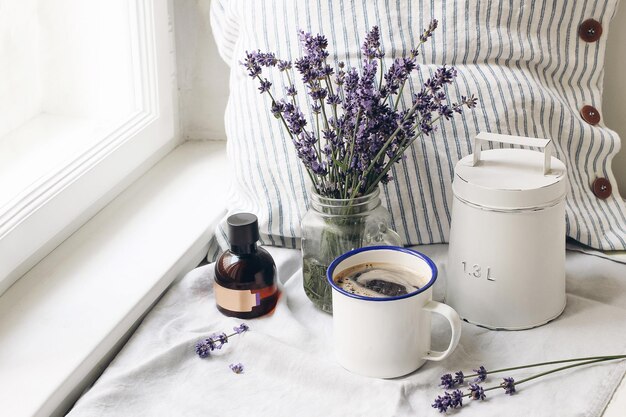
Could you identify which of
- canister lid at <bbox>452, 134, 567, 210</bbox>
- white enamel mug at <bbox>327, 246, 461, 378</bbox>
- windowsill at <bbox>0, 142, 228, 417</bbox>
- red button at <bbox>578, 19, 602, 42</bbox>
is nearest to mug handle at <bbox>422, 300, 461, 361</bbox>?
white enamel mug at <bbox>327, 246, 461, 378</bbox>

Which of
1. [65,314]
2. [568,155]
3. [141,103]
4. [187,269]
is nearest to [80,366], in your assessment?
[65,314]

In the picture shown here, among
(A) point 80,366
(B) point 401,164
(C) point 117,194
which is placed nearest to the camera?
(A) point 80,366

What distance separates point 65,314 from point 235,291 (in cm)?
19

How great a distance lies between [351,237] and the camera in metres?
0.94

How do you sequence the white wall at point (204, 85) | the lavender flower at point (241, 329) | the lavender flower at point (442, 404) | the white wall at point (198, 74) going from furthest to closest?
the white wall at point (198, 74) → the white wall at point (204, 85) → the lavender flower at point (241, 329) → the lavender flower at point (442, 404)

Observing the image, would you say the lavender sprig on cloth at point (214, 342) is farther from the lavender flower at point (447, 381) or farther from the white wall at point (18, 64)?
the white wall at point (18, 64)

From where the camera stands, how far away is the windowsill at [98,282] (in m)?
0.82

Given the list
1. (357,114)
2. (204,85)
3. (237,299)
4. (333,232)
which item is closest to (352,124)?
(357,114)

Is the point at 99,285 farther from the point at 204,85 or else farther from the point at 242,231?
the point at 204,85

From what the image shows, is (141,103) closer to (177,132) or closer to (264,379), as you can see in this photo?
(177,132)

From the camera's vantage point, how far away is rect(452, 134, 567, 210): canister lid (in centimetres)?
86

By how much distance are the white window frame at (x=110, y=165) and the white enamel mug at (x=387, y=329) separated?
0.39 m

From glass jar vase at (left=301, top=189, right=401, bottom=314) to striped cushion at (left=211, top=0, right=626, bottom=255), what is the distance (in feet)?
0.36

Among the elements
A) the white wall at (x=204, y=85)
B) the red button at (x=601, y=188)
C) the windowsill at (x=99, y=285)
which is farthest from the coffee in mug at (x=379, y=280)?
the white wall at (x=204, y=85)
